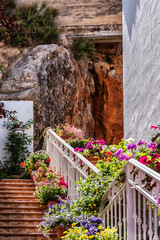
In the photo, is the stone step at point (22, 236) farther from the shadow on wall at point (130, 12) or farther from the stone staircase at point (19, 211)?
the shadow on wall at point (130, 12)

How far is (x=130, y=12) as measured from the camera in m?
8.53

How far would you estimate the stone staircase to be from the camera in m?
6.43

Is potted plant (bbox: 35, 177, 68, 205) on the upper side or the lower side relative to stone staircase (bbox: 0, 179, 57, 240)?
upper

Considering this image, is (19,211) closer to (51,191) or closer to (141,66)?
(51,191)

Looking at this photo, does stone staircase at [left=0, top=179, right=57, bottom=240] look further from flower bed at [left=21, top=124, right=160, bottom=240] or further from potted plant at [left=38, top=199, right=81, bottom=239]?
potted plant at [left=38, top=199, right=81, bottom=239]

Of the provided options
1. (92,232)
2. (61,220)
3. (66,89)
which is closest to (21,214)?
(61,220)

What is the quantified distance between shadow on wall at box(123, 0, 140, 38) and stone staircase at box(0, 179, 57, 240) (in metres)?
4.74

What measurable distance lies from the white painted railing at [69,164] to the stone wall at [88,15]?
861cm

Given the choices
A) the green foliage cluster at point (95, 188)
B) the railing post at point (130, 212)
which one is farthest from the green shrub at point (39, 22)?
the railing post at point (130, 212)

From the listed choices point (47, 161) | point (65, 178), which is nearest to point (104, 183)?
point (65, 178)

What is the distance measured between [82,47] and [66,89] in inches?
90.1

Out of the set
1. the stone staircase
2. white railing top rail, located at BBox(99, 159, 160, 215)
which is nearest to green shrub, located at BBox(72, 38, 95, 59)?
the stone staircase

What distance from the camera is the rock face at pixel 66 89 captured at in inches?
554

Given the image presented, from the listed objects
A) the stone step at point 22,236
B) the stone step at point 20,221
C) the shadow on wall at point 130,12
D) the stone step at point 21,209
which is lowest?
the stone step at point 21,209
